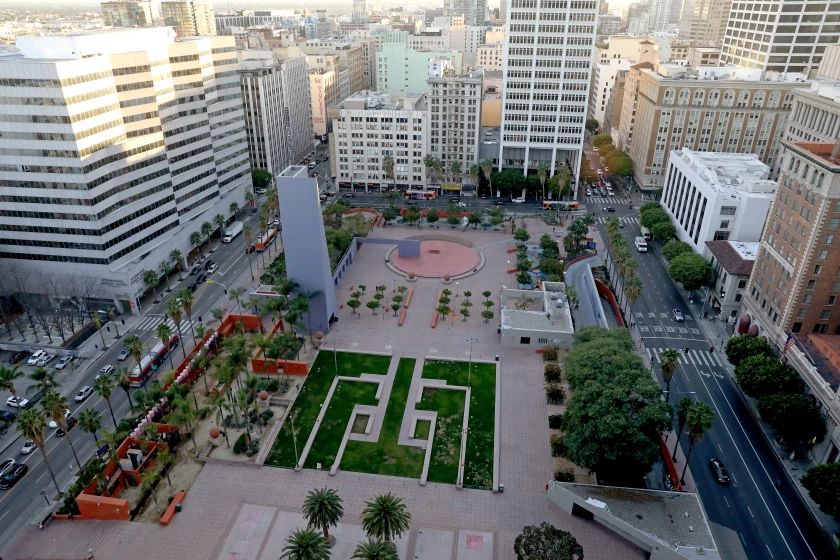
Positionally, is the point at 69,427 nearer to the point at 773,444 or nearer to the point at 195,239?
the point at 195,239

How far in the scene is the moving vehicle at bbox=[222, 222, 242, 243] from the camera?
14012cm

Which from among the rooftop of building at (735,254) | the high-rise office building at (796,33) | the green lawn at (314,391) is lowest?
the green lawn at (314,391)

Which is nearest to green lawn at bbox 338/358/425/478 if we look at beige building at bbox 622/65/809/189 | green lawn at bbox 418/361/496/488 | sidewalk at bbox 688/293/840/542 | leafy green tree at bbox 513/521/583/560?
green lawn at bbox 418/361/496/488

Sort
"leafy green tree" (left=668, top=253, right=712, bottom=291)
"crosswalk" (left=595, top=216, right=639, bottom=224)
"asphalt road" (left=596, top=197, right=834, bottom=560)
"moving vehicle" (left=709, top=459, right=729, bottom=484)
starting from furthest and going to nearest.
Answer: "crosswalk" (left=595, top=216, right=639, bottom=224) < "leafy green tree" (left=668, top=253, right=712, bottom=291) < "moving vehicle" (left=709, top=459, right=729, bottom=484) < "asphalt road" (left=596, top=197, right=834, bottom=560)

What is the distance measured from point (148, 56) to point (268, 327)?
6124 centimetres

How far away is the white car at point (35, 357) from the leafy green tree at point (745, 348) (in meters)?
114

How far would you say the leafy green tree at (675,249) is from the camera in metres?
122

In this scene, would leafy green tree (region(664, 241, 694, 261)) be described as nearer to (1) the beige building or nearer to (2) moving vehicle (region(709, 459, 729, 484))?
(2) moving vehicle (region(709, 459, 729, 484))

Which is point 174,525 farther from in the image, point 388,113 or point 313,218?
point 388,113

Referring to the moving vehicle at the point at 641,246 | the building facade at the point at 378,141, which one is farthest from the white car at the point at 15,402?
the moving vehicle at the point at 641,246

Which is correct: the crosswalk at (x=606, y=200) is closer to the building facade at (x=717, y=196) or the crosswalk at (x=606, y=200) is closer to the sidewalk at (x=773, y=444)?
the building facade at (x=717, y=196)

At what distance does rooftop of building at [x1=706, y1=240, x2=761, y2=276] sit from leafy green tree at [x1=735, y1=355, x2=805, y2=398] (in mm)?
29494

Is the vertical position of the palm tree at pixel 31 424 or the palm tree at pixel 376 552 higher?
the palm tree at pixel 31 424

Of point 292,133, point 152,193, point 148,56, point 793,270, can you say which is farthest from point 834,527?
point 292,133
